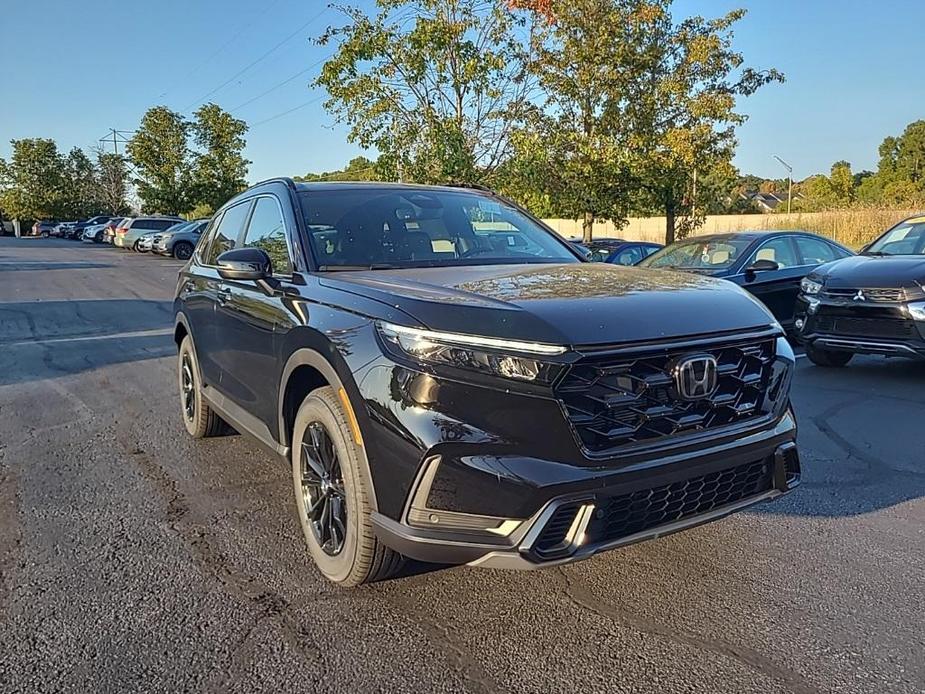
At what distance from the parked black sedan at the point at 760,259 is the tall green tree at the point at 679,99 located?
8160mm

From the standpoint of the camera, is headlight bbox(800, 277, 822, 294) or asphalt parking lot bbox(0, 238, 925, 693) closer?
asphalt parking lot bbox(0, 238, 925, 693)

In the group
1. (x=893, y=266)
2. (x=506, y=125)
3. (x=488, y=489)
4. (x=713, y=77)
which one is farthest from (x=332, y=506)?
(x=713, y=77)

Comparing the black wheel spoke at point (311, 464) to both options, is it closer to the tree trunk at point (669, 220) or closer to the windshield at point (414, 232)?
the windshield at point (414, 232)

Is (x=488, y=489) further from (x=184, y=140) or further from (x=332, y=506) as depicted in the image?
(x=184, y=140)

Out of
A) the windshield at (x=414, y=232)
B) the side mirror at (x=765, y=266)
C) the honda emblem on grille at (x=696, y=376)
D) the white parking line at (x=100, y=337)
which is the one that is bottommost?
the white parking line at (x=100, y=337)

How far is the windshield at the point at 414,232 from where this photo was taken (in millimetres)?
3621

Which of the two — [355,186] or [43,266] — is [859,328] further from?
[43,266]

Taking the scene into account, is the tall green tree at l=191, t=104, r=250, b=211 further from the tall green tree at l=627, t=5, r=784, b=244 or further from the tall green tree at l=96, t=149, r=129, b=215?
the tall green tree at l=96, t=149, r=129, b=215

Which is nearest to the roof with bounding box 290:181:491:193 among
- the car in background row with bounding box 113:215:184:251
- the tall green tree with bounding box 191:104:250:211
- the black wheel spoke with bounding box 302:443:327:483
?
the black wheel spoke with bounding box 302:443:327:483

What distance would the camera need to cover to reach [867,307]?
6.54 meters

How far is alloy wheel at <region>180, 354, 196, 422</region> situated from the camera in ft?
16.9

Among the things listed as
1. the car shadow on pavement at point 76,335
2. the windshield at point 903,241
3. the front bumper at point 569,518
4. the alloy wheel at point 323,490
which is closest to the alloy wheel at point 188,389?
the alloy wheel at point 323,490

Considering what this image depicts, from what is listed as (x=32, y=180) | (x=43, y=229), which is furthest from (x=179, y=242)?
(x=32, y=180)

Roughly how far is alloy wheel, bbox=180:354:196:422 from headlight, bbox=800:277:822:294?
5852 millimetres
